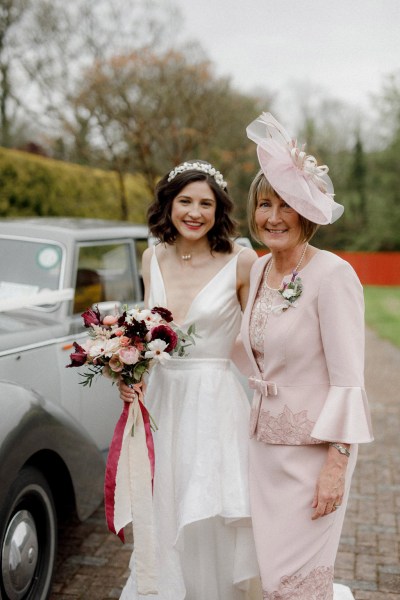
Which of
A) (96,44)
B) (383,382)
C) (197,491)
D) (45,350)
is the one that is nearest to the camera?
(197,491)

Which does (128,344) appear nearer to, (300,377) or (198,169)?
(300,377)

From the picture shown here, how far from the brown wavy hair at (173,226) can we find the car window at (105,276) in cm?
132

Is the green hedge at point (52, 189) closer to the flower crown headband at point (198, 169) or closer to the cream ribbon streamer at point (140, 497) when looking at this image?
the flower crown headband at point (198, 169)

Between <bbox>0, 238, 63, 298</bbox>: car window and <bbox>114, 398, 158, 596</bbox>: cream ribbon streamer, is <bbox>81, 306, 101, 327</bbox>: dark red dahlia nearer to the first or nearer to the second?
<bbox>114, 398, 158, 596</bbox>: cream ribbon streamer

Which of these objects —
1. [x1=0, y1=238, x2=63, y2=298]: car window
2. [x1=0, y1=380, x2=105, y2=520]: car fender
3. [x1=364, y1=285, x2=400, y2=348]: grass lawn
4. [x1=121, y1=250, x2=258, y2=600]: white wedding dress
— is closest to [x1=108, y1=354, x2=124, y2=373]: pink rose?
[x1=121, y1=250, x2=258, y2=600]: white wedding dress

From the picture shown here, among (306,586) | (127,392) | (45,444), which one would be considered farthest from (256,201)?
(45,444)

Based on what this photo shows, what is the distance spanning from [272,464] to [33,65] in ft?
63.1

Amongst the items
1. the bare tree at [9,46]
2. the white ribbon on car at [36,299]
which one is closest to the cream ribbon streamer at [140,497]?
the white ribbon on car at [36,299]

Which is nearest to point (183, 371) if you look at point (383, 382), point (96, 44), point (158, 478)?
point (158, 478)

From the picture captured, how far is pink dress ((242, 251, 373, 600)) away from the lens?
7.27 feet

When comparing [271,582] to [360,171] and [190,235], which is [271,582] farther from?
[360,171]

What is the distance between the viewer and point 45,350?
12.1 feet

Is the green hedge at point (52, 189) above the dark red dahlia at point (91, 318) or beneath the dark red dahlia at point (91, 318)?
above

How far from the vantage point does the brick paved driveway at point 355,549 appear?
11.6ft
